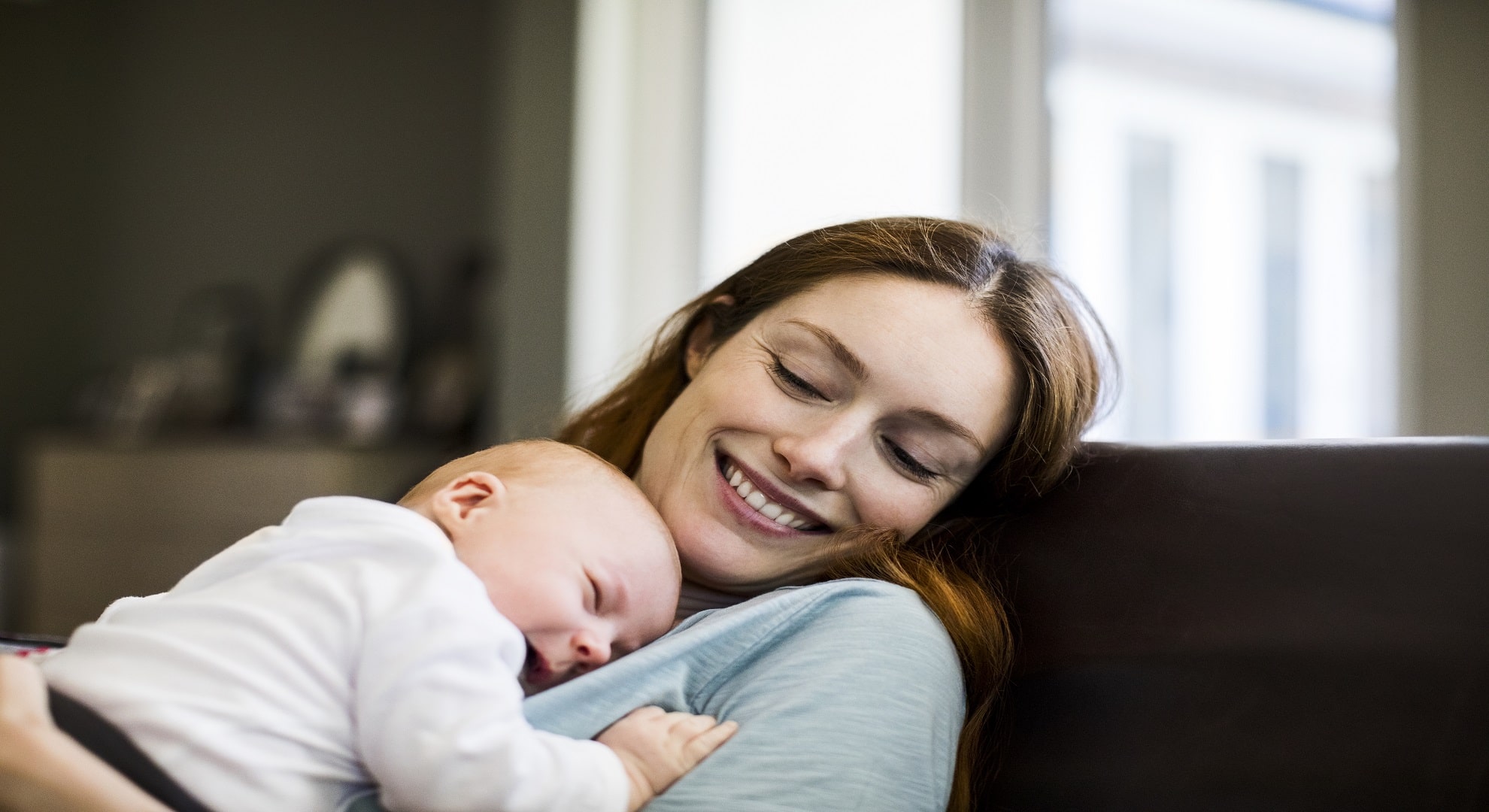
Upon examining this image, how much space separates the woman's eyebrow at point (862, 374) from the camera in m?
1.17

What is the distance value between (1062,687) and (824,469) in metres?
0.30

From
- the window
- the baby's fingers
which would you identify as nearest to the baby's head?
the baby's fingers

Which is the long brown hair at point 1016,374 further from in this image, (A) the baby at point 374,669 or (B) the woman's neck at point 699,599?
(A) the baby at point 374,669

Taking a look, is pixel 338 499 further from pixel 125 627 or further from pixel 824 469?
pixel 824 469

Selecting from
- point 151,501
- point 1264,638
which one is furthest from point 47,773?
point 151,501

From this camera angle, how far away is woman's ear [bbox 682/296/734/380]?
1427 millimetres

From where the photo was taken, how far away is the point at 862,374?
3.82 ft

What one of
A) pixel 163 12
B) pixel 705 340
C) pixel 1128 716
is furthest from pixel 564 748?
pixel 163 12

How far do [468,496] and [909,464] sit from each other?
453 mm

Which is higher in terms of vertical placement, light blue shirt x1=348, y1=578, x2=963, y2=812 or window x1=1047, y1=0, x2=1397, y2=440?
window x1=1047, y1=0, x2=1397, y2=440

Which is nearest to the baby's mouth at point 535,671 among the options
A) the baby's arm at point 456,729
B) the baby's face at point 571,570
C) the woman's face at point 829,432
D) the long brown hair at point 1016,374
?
the baby's face at point 571,570

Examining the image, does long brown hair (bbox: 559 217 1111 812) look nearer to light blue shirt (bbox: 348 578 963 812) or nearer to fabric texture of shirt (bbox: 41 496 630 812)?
light blue shirt (bbox: 348 578 963 812)

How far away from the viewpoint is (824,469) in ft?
3.71

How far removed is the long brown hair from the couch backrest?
0.05 meters
